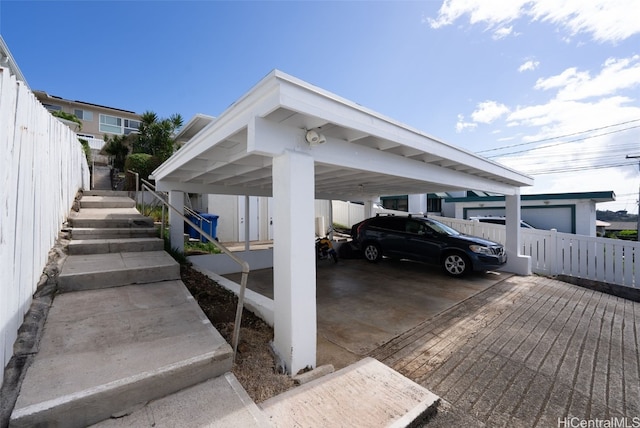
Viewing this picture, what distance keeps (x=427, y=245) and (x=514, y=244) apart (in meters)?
2.52

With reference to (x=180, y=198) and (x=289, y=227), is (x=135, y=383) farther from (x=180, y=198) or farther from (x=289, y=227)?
(x=180, y=198)

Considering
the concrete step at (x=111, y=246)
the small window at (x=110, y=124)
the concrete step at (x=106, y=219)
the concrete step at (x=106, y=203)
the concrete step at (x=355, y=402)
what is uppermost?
the small window at (x=110, y=124)

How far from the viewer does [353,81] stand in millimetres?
8258

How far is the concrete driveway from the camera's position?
3.29 m

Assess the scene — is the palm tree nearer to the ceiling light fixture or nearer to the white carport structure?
the white carport structure

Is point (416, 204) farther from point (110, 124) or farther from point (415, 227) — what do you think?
point (110, 124)

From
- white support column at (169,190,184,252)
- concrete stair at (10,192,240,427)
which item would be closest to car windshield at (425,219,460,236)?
concrete stair at (10,192,240,427)

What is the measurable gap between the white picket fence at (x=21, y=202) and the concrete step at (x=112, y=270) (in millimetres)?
277

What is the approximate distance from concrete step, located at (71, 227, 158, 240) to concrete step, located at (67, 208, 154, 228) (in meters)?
0.12

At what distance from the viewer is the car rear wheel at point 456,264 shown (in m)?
6.38

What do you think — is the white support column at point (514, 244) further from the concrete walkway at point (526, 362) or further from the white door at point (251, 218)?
the white door at point (251, 218)

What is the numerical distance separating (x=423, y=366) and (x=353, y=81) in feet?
26.4

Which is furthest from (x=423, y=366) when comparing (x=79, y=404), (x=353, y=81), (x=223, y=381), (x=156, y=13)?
(x=156, y=13)

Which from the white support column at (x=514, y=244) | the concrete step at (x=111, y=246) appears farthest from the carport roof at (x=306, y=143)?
the white support column at (x=514, y=244)
